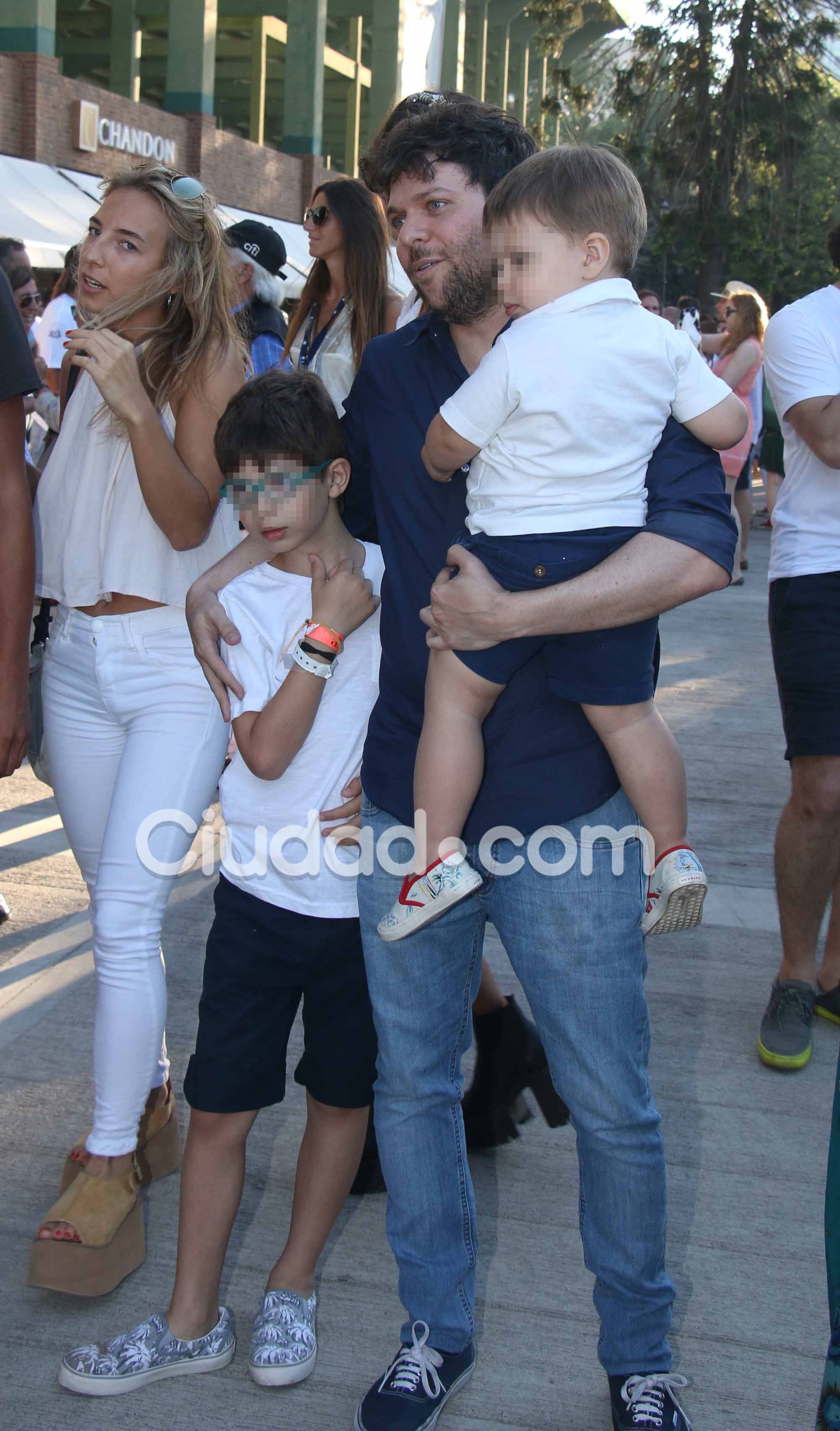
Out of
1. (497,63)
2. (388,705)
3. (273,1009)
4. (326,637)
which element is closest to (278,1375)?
(273,1009)

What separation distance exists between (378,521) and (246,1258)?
150 cm

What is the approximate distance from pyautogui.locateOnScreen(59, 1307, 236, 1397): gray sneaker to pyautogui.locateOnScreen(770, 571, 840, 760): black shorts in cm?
210

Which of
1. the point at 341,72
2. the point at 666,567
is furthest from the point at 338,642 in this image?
the point at 341,72

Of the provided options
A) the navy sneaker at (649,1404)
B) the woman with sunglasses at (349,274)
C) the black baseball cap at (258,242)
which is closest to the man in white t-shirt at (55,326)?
the black baseball cap at (258,242)

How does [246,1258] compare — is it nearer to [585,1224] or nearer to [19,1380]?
[19,1380]

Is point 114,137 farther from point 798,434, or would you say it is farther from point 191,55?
point 798,434

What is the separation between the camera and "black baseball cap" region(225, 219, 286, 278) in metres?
5.21

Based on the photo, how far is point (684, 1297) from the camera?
8.64ft

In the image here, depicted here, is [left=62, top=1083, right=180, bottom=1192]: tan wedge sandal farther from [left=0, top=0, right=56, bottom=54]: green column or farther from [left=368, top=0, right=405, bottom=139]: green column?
[left=368, top=0, right=405, bottom=139]: green column

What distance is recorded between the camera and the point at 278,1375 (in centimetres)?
232

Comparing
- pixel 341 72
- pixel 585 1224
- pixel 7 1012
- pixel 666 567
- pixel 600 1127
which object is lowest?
pixel 7 1012

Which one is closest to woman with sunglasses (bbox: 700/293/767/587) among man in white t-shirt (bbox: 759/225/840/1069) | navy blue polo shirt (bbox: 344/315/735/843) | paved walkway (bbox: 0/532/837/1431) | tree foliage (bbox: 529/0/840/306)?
man in white t-shirt (bbox: 759/225/840/1069)

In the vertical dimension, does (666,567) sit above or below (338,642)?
above

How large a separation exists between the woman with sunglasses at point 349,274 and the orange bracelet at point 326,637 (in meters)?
1.88
